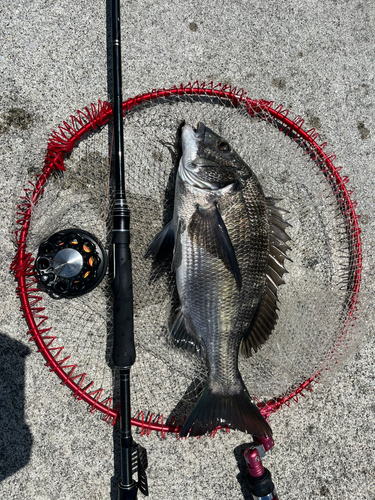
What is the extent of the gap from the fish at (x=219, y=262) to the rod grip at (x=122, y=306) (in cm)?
26

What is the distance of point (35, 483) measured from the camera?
6.50 feet

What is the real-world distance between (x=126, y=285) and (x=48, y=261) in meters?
0.40

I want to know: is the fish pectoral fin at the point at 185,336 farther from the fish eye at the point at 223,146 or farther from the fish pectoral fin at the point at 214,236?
the fish eye at the point at 223,146

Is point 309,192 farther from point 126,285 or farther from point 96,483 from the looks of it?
point 96,483

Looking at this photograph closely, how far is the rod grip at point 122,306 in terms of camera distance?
1713mm

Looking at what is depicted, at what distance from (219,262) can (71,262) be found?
0.73m

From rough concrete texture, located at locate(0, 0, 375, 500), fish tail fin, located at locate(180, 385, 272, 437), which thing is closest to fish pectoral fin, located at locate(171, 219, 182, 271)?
fish tail fin, located at locate(180, 385, 272, 437)

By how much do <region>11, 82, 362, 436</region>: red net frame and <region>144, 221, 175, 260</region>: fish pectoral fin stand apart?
62 centimetres

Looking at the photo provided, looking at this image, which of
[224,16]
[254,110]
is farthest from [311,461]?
[224,16]

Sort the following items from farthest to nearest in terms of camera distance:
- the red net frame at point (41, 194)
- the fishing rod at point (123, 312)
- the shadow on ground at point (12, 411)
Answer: the shadow on ground at point (12, 411) < the red net frame at point (41, 194) < the fishing rod at point (123, 312)

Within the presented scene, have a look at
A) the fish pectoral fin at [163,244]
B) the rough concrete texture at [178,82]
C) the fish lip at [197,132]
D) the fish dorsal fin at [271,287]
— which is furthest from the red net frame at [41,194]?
the fish pectoral fin at [163,244]

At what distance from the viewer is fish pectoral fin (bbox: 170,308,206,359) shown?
1889mm

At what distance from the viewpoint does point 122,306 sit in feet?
5.71

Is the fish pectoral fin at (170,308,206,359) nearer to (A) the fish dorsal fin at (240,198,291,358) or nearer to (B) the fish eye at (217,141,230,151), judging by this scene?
(A) the fish dorsal fin at (240,198,291,358)
